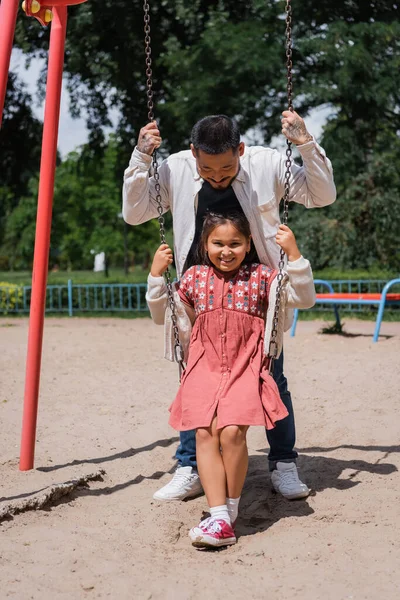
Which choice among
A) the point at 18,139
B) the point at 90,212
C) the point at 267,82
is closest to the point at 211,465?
the point at 267,82

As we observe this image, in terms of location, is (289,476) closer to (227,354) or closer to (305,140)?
(227,354)

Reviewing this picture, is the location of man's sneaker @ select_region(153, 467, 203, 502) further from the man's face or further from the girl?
the man's face

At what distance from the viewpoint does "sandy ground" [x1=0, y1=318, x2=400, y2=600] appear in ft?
8.65

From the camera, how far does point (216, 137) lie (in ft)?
10.1

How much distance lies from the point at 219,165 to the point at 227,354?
763mm

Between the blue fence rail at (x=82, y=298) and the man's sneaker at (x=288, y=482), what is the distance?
11360mm

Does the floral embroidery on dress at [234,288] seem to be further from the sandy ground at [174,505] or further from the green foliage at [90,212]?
the green foliage at [90,212]

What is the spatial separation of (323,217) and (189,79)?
3836 mm

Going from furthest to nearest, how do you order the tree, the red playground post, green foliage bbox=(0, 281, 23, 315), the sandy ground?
1. the tree
2. green foliage bbox=(0, 281, 23, 315)
3. the red playground post
4. the sandy ground

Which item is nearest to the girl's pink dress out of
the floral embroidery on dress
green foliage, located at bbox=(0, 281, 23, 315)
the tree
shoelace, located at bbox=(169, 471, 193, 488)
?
the floral embroidery on dress

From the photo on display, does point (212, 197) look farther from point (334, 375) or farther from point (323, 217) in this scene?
point (323, 217)

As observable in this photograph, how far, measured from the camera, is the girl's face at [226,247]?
3229 millimetres

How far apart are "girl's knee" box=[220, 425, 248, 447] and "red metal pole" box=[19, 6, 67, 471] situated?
1.21 m

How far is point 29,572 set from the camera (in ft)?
8.88
